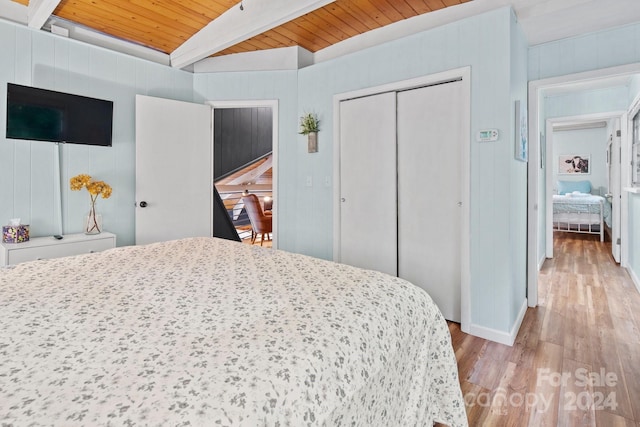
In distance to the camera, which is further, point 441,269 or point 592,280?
point 592,280

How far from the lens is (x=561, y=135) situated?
27.3 ft

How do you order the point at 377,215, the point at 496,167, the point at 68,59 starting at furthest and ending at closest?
the point at 377,215, the point at 68,59, the point at 496,167

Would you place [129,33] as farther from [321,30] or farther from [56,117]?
[321,30]

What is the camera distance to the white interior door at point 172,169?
3.36 m

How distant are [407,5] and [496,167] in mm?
1469

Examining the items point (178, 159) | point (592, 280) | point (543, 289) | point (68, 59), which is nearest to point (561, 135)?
point (592, 280)

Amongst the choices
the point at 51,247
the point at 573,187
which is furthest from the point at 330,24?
the point at 573,187

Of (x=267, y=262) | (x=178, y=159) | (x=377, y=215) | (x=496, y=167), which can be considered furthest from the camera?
(x=178, y=159)

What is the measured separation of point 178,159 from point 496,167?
2938mm

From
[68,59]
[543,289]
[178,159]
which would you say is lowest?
[543,289]

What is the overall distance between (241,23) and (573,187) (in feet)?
27.5

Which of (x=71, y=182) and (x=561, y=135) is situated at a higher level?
(x=561, y=135)

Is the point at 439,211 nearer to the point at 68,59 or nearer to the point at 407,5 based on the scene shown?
the point at 407,5

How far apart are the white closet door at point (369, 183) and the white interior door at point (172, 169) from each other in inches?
60.0
